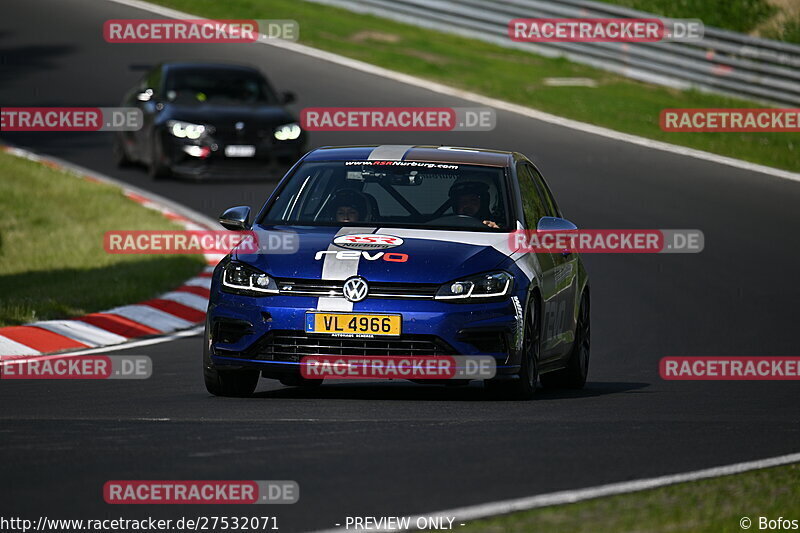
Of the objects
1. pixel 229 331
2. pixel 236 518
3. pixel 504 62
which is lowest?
pixel 504 62

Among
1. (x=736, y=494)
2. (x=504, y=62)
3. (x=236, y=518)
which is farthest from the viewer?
(x=504, y=62)

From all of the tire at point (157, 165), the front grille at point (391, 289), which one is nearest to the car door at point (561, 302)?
the front grille at point (391, 289)

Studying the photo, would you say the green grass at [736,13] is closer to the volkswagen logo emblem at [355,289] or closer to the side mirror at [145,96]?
the side mirror at [145,96]

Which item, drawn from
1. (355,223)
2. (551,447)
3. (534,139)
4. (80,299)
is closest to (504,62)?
(534,139)

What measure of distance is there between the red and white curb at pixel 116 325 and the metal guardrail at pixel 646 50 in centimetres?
1242

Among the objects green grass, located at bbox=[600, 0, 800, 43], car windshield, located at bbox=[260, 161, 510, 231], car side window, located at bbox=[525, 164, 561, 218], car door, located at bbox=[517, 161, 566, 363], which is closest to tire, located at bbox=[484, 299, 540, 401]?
car door, located at bbox=[517, 161, 566, 363]

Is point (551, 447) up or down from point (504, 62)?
up

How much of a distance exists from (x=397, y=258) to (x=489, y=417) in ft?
3.95

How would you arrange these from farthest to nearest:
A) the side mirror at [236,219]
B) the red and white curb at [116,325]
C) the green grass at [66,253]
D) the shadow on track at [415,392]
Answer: the green grass at [66,253] → the red and white curb at [116,325] → the side mirror at [236,219] → the shadow on track at [415,392]

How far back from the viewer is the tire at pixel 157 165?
22.0 m

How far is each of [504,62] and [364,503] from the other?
2381cm

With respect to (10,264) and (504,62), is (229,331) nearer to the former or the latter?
(10,264)

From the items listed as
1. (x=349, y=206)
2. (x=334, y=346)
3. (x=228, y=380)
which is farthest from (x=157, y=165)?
(x=334, y=346)

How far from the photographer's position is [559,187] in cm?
2133
